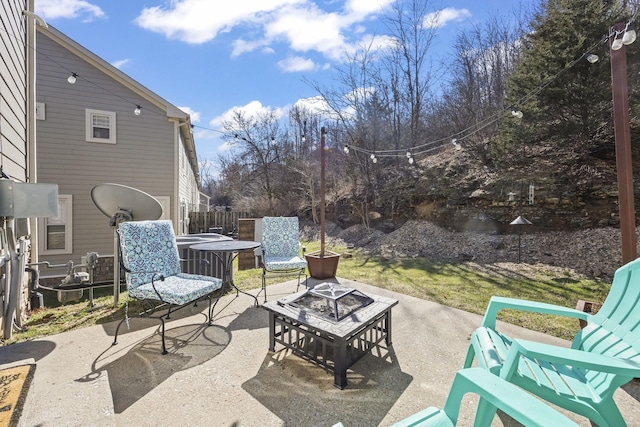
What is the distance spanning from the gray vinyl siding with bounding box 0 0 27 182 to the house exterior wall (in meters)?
3.15

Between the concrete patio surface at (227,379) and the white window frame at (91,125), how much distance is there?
5.76 m

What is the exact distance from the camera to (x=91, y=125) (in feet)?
22.9

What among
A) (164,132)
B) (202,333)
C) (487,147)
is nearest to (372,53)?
(487,147)

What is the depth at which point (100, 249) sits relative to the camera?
6.95m

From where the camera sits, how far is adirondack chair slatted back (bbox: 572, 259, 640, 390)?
1.48m

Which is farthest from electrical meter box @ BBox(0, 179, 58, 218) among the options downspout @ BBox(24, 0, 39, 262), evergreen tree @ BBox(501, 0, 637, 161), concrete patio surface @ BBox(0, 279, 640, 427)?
evergreen tree @ BBox(501, 0, 637, 161)

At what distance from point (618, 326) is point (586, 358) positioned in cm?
64

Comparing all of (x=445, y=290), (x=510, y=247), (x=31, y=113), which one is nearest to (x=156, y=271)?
(x=31, y=113)

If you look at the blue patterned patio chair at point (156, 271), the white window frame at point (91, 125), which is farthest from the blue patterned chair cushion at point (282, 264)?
the white window frame at point (91, 125)

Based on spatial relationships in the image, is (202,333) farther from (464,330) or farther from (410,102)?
(410,102)

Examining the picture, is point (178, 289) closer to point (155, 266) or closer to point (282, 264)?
point (155, 266)

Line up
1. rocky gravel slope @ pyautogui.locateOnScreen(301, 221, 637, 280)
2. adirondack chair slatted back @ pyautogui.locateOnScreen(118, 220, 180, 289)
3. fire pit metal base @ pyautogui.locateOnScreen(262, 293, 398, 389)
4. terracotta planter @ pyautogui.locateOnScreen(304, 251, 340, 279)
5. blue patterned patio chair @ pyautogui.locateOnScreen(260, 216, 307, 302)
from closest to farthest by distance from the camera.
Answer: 1. fire pit metal base @ pyautogui.locateOnScreen(262, 293, 398, 389)
2. adirondack chair slatted back @ pyautogui.locateOnScreen(118, 220, 180, 289)
3. blue patterned patio chair @ pyautogui.locateOnScreen(260, 216, 307, 302)
4. terracotta planter @ pyautogui.locateOnScreen(304, 251, 340, 279)
5. rocky gravel slope @ pyautogui.locateOnScreen(301, 221, 637, 280)

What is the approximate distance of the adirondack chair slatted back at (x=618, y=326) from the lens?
148 cm

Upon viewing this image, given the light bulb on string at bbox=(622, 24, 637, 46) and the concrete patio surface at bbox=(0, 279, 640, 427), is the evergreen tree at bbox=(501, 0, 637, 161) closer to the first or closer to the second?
the light bulb on string at bbox=(622, 24, 637, 46)
